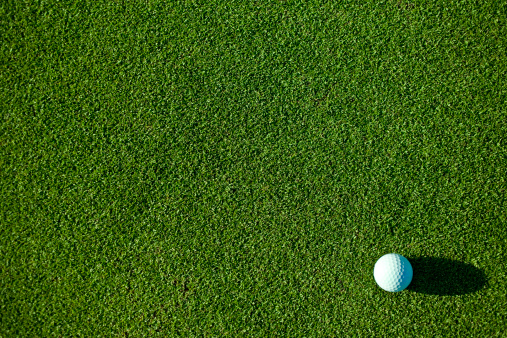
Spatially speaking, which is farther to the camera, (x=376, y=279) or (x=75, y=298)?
(x=75, y=298)

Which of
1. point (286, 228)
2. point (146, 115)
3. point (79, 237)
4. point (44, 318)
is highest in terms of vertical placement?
point (146, 115)

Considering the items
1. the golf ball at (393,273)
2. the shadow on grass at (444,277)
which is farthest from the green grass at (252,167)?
the golf ball at (393,273)

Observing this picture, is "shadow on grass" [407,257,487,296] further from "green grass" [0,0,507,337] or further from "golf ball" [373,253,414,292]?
"golf ball" [373,253,414,292]

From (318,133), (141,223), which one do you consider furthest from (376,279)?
(141,223)

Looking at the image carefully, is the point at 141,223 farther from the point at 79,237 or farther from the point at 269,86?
the point at 269,86

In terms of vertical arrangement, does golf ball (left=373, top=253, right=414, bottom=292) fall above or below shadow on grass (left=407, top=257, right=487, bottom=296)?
above

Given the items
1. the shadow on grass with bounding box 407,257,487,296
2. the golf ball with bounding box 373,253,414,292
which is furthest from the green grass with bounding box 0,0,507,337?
the golf ball with bounding box 373,253,414,292
